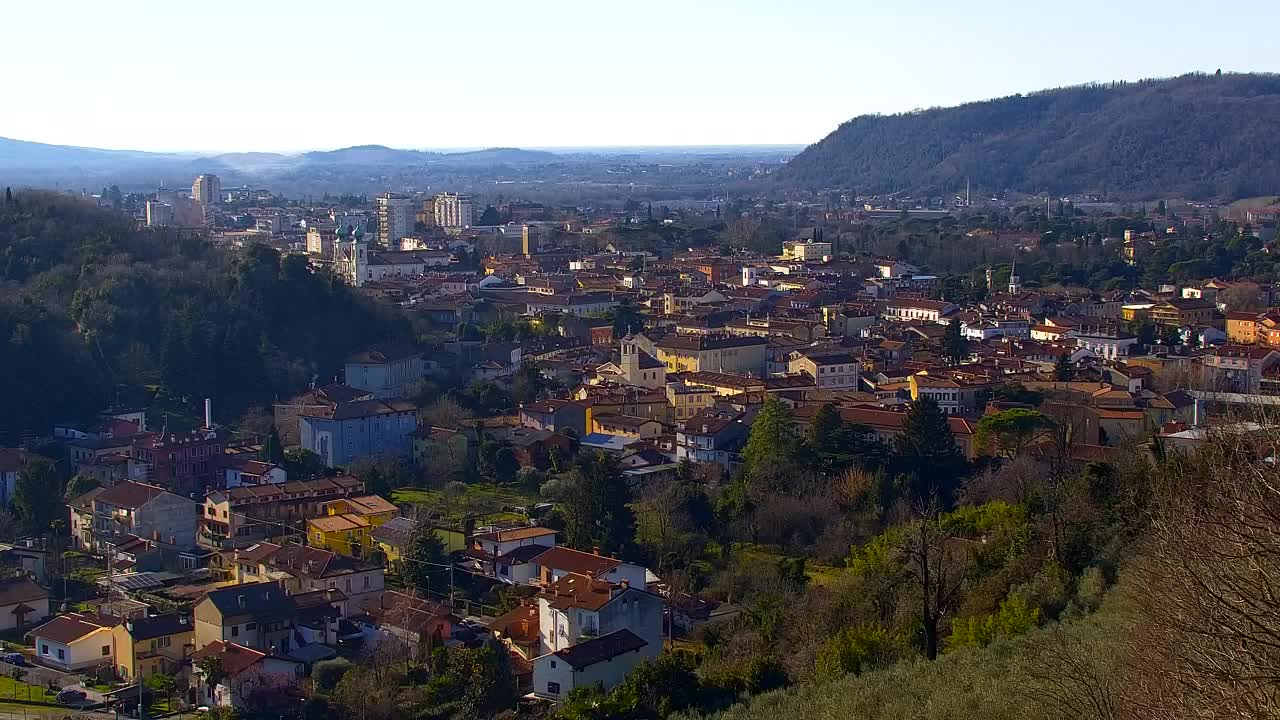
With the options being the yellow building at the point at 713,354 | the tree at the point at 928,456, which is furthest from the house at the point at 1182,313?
the tree at the point at 928,456

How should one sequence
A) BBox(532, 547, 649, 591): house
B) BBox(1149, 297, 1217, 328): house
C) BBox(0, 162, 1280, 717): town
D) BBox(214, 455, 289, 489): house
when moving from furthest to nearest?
BBox(1149, 297, 1217, 328): house
BBox(214, 455, 289, 489): house
BBox(532, 547, 649, 591): house
BBox(0, 162, 1280, 717): town

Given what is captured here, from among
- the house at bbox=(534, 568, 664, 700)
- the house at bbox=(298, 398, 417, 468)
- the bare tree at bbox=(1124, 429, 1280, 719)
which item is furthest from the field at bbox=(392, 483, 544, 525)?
the bare tree at bbox=(1124, 429, 1280, 719)

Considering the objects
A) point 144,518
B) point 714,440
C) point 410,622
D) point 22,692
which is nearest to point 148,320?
point 144,518

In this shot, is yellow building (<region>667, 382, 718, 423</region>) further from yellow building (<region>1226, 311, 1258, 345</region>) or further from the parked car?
the parked car

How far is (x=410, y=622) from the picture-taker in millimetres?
11500

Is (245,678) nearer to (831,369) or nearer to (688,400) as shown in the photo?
(688,400)

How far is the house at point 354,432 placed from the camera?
1770cm

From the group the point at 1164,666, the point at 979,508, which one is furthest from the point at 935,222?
the point at 1164,666

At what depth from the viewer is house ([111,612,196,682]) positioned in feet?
37.0

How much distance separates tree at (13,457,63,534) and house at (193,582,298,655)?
358cm

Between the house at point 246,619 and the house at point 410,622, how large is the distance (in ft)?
1.87

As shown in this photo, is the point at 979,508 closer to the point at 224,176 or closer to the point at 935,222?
the point at 935,222

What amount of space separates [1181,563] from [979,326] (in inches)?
796

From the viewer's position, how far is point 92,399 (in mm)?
19016
